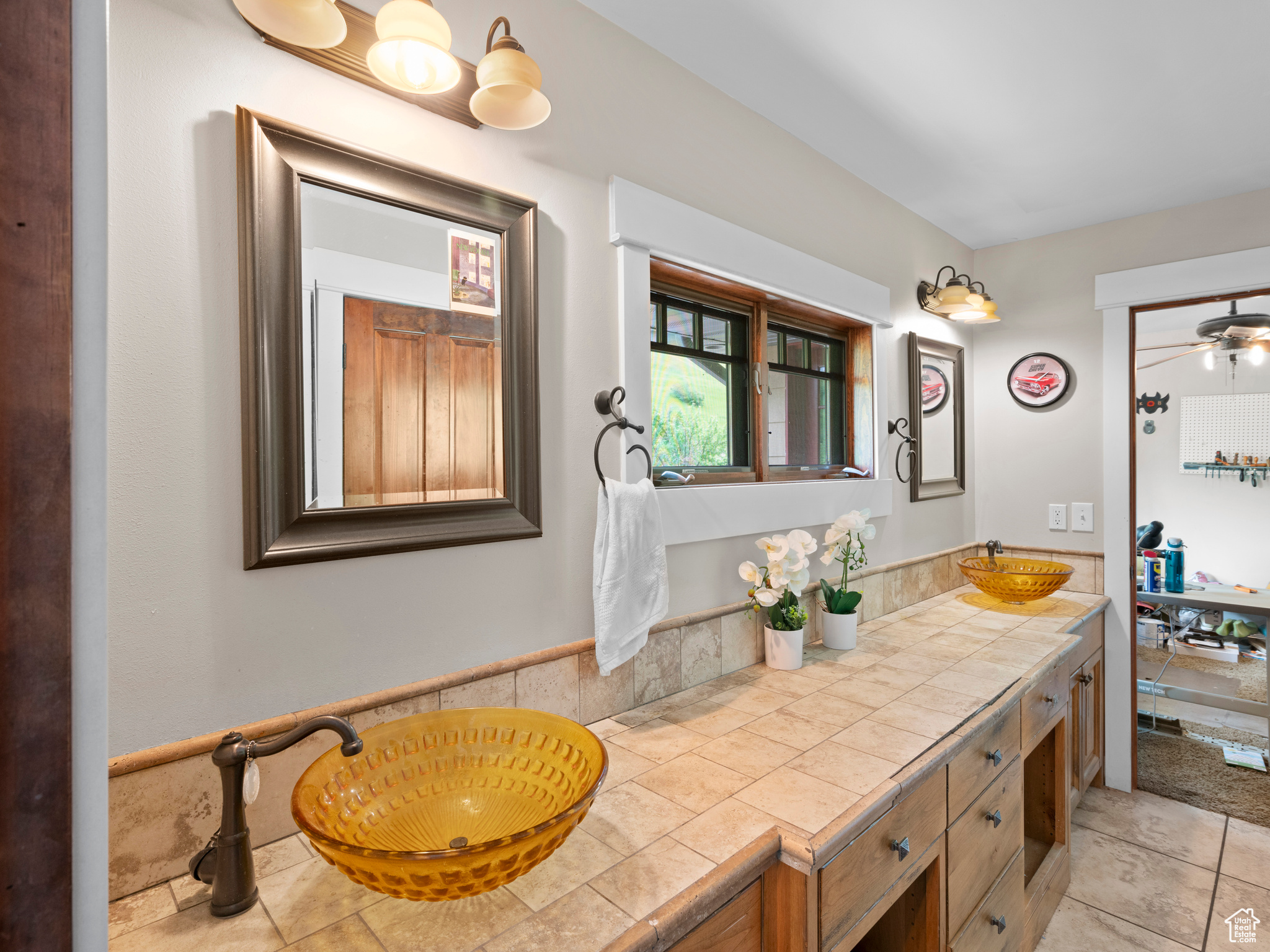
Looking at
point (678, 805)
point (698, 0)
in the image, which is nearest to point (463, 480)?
point (678, 805)

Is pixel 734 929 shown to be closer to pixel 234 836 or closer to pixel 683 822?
pixel 683 822

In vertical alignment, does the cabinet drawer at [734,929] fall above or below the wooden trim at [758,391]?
below

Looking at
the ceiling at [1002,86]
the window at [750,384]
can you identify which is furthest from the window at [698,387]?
the ceiling at [1002,86]

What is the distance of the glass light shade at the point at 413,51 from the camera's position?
908 millimetres

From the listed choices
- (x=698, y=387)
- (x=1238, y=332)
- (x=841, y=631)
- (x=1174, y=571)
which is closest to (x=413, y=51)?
(x=698, y=387)

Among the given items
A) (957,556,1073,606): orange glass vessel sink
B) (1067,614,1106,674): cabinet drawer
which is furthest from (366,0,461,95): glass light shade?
(957,556,1073,606): orange glass vessel sink

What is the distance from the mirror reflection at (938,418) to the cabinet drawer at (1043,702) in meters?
0.90

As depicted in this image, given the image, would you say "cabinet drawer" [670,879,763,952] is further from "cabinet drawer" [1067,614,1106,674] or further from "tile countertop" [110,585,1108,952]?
"cabinet drawer" [1067,614,1106,674]

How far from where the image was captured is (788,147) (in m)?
1.90

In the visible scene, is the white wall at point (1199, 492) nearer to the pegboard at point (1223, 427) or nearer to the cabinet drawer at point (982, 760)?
the pegboard at point (1223, 427)

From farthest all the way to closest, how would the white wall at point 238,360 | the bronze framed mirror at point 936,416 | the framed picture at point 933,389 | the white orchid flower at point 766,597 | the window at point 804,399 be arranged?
the framed picture at point 933,389 → the bronze framed mirror at point 936,416 → the window at point 804,399 → the white orchid flower at point 766,597 → the white wall at point 238,360

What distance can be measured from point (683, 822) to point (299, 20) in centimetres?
129

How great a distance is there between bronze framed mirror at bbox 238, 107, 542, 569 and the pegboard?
17.5 feet

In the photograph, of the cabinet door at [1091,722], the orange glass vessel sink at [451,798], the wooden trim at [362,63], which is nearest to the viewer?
the orange glass vessel sink at [451,798]
